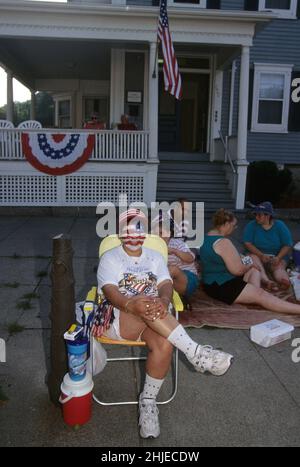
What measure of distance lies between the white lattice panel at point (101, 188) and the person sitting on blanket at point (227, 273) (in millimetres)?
6189

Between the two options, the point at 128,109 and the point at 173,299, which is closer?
the point at 173,299

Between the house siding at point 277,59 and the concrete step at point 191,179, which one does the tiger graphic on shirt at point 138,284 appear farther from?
the house siding at point 277,59

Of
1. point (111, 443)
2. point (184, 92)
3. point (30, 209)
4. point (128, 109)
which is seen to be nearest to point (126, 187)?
point (30, 209)

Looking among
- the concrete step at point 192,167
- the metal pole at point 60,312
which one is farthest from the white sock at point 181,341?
the concrete step at point 192,167

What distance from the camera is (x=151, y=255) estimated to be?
3.17 m

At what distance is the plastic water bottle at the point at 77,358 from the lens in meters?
2.59

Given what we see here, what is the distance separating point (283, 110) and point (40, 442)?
12295mm

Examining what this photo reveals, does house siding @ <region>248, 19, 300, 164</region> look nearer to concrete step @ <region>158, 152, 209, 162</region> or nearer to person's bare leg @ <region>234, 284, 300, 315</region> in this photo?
concrete step @ <region>158, 152, 209, 162</region>

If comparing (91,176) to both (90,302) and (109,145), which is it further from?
(90,302)

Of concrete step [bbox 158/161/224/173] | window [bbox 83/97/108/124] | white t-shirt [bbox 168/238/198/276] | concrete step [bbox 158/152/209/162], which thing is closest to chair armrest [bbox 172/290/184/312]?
white t-shirt [bbox 168/238/198/276]

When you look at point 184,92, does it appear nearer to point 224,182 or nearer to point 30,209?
point 224,182

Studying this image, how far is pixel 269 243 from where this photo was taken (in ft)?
17.9

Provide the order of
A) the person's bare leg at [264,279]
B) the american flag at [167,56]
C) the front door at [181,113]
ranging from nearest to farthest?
the person's bare leg at [264,279]
the american flag at [167,56]
the front door at [181,113]

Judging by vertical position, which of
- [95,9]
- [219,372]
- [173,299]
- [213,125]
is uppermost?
[95,9]
